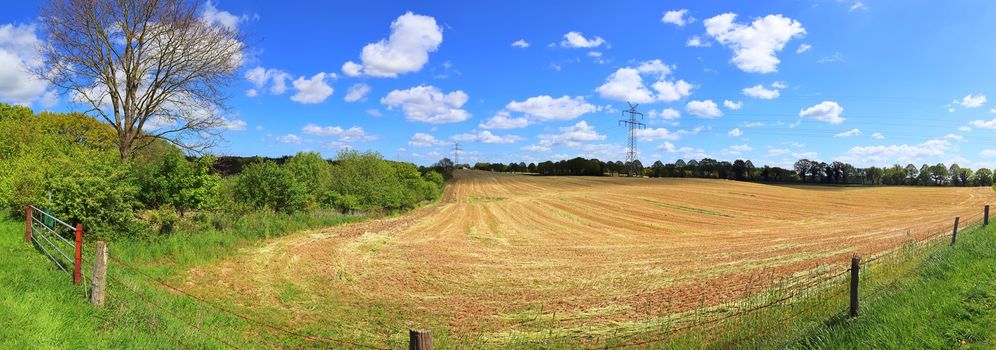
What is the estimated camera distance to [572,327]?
9906mm

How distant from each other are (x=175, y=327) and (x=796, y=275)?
1593 cm

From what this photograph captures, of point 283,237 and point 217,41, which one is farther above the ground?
point 217,41

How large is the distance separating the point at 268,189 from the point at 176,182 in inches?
237

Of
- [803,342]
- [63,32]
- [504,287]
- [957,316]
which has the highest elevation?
[63,32]

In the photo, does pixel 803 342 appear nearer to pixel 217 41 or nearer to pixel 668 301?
pixel 668 301

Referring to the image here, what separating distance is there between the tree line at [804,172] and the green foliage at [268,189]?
3826 inches

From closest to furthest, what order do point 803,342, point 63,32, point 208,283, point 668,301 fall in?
point 803,342 → point 668,301 → point 208,283 → point 63,32

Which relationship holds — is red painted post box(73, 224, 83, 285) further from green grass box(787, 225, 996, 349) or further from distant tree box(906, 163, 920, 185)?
distant tree box(906, 163, 920, 185)

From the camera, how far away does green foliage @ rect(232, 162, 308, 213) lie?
25781 millimetres

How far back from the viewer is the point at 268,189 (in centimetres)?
2603

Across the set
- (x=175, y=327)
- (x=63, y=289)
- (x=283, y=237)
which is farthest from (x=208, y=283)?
(x=283, y=237)

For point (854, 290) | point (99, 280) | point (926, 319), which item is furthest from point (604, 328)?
point (99, 280)

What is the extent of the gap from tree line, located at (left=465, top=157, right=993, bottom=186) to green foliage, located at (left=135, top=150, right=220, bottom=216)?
4059 inches

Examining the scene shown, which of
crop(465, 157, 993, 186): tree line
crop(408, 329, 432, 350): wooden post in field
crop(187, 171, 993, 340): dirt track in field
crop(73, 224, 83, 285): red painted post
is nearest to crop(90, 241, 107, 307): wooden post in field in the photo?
crop(73, 224, 83, 285): red painted post
